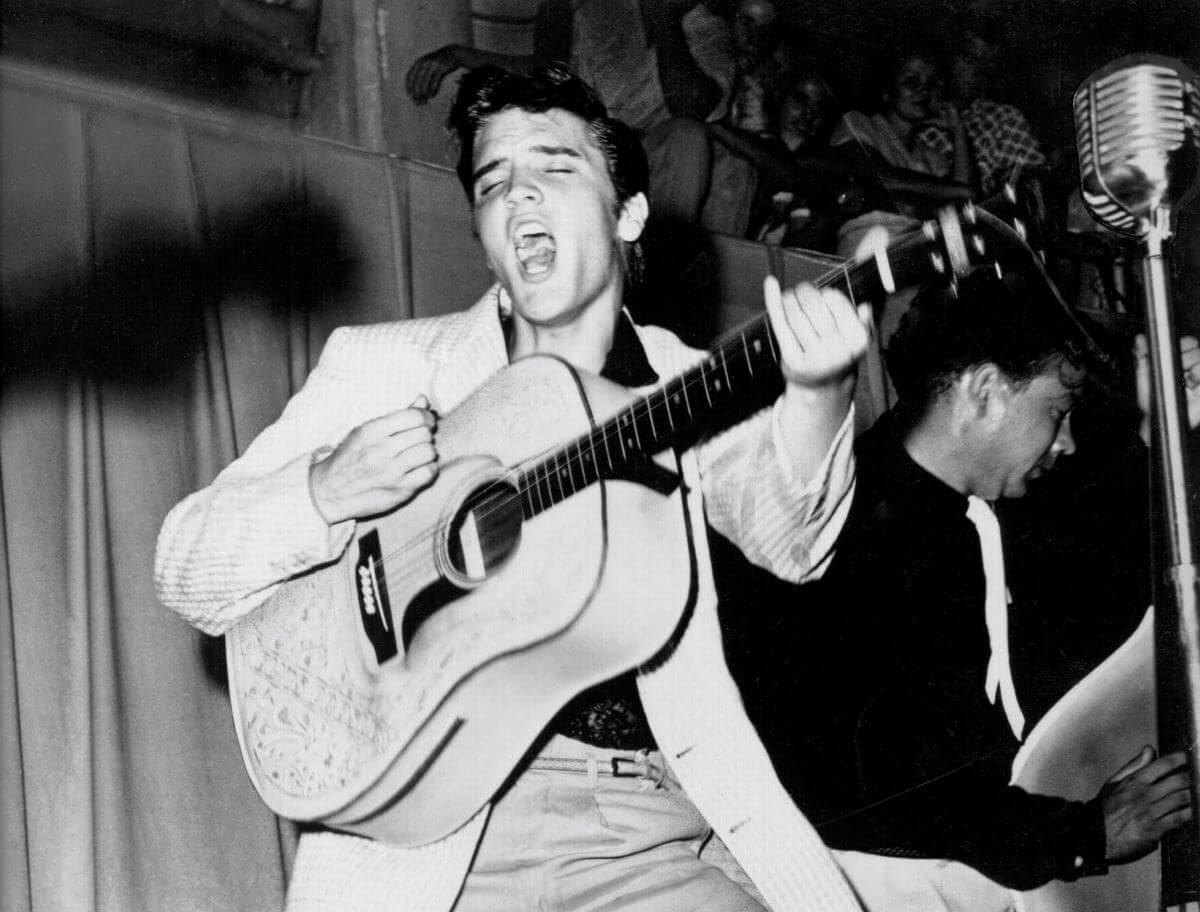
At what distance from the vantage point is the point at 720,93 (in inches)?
68.6

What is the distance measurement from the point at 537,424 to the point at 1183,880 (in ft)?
2.82

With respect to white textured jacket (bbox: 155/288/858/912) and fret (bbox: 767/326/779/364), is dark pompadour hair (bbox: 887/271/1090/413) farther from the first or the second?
fret (bbox: 767/326/779/364)

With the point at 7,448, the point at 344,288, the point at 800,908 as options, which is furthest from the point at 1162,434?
the point at 7,448

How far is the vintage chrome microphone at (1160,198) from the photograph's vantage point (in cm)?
101

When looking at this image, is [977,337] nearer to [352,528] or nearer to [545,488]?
[545,488]

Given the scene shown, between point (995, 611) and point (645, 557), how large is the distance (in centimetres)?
61

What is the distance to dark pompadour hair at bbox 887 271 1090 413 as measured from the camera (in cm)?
158

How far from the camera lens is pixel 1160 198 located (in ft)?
3.63

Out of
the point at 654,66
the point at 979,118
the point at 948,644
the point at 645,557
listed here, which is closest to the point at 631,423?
the point at 645,557

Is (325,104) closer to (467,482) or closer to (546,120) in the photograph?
(546,120)

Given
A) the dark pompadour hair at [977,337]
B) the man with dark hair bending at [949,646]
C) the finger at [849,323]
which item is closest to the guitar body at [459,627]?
the finger at [849,323]

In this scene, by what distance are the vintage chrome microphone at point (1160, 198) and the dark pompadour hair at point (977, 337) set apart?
14.5 inches

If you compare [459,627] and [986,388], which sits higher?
[986,388]

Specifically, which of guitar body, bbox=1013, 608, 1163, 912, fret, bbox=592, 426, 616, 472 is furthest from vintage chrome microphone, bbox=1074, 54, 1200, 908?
fret, bbox=592, 426, 616, 472
